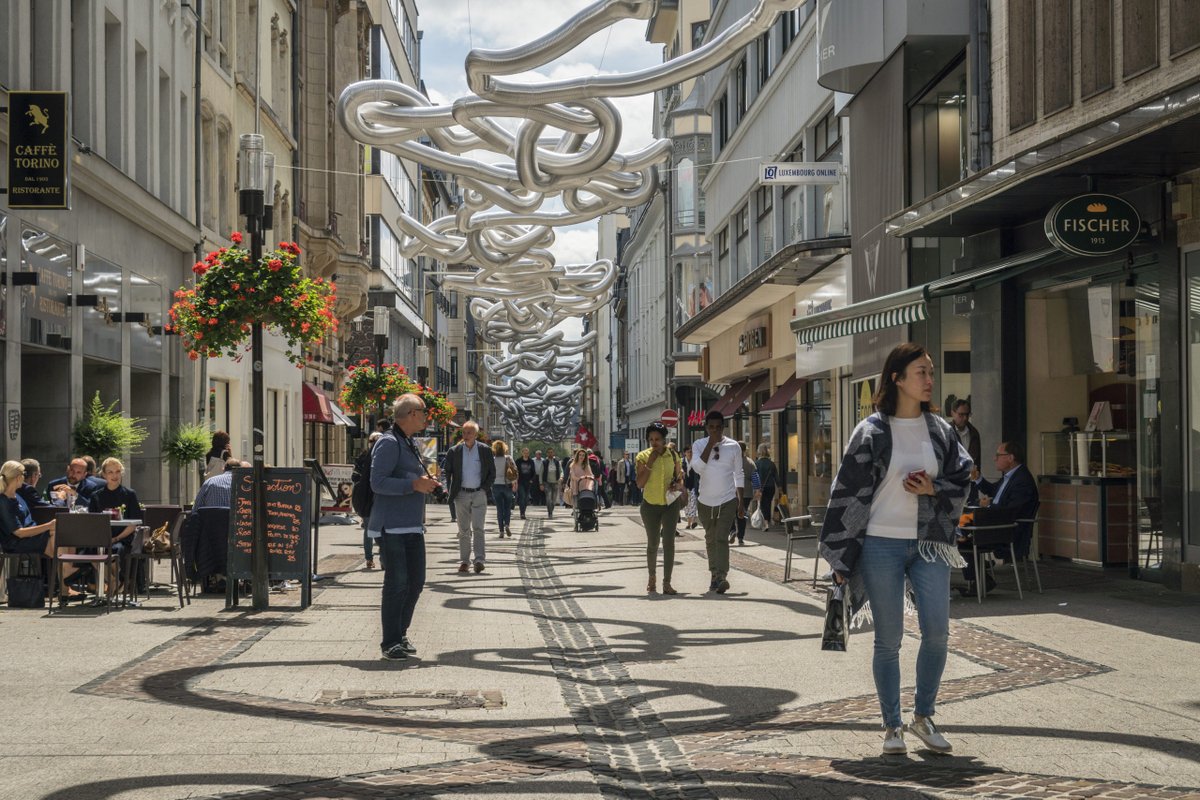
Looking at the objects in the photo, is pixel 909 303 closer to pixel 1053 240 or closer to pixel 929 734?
pixel 1053 240

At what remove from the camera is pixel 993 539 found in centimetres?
1434

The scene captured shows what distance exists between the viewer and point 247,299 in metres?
15.8

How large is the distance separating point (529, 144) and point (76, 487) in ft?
24.7

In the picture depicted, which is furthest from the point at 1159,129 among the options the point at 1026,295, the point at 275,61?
the point at 275,61

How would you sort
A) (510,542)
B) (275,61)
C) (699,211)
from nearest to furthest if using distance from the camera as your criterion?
1. (510,542)
2. (275,61)
3. (699,211)

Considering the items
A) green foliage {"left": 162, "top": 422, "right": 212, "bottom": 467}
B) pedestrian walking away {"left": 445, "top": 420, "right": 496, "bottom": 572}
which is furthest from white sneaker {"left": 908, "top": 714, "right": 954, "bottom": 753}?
green foliage {"left": 162, "top": 422, "right": 212, "bottom": 467}

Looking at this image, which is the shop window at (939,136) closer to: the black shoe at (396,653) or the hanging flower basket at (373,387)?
the black shoe at (396,653)

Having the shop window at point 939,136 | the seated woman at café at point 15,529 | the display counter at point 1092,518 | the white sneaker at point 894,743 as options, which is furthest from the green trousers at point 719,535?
the white sneaker at point 894,743

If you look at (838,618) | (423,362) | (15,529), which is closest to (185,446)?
(15,529)

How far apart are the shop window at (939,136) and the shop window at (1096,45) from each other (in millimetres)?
3850

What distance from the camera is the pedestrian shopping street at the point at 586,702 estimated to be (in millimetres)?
6664

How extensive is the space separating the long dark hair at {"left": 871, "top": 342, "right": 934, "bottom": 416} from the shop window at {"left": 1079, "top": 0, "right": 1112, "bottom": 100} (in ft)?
33.2

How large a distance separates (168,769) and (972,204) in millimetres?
11553

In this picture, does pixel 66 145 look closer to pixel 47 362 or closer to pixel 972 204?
pixel 47 362
